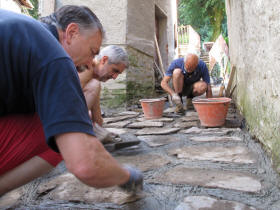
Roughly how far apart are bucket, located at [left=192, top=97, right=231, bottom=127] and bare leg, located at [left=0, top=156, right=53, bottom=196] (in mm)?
2135

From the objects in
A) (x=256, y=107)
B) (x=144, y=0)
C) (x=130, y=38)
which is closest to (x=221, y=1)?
(x=144, y=0)

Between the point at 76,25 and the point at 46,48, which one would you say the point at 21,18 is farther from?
the point at 76,25

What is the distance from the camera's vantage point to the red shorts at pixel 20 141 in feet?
3.06

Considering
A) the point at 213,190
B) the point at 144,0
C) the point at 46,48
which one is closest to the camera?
the point at 46,48

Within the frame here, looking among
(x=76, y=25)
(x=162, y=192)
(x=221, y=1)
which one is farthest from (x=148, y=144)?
(x=221, y=1)

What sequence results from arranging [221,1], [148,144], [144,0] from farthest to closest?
[221,1] < [144,0] < [148,144]

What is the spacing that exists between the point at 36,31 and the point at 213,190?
1138 millimetres

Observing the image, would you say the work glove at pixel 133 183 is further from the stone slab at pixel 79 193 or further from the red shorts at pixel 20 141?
the red shorts at pixel 20 141

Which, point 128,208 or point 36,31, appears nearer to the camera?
point 36,31

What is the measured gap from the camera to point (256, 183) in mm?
1350

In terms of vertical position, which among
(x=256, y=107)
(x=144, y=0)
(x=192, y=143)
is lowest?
(x=192, y=143)

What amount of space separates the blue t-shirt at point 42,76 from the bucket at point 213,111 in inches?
89.0

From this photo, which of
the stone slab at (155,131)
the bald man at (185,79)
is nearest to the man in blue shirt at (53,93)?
the stone slab at (155,131)

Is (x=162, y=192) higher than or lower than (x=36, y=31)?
lower
